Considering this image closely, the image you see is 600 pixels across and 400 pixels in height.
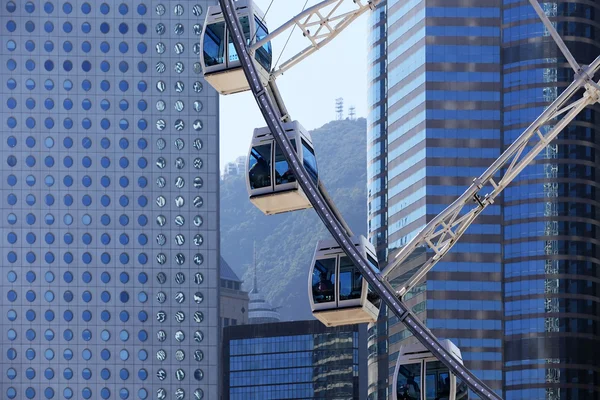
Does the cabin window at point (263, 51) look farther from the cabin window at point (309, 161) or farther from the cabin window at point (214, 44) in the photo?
the cabin window at point (309, 161)

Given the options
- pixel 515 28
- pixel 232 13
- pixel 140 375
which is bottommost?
pixel 140 375

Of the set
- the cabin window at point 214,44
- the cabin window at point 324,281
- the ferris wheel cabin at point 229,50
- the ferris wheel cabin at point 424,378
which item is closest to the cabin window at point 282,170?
the ferris wheel cabin at point 229,50

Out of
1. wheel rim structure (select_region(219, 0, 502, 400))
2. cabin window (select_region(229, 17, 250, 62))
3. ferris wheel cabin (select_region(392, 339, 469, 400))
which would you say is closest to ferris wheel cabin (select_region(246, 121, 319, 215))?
wheel rim structure (select_region(219, 0, 502, 400))

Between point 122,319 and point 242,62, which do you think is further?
point 122,319

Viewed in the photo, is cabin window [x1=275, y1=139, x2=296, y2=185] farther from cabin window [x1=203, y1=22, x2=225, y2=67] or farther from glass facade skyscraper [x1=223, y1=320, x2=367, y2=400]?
glass facade skyscraper [x1=223, y1=320, x2=367, y2=400]

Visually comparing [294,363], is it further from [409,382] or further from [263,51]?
[409,382]

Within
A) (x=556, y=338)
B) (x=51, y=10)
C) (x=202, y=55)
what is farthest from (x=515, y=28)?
(x=202, y=55)

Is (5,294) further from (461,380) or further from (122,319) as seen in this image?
(461,380)
